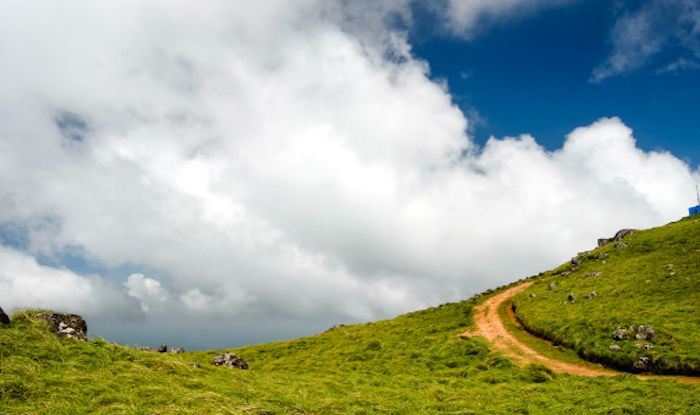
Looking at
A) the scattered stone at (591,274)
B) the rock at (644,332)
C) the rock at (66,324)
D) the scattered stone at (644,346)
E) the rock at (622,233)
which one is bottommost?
the scattered stone at (644,346)

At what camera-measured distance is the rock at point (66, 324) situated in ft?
88.1

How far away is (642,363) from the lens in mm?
34750

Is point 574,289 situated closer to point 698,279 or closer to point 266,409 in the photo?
point 698,279

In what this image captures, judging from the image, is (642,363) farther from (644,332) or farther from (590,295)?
(590,295)

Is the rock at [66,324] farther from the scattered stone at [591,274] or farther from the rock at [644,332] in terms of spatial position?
the scattered stone at [591,274]

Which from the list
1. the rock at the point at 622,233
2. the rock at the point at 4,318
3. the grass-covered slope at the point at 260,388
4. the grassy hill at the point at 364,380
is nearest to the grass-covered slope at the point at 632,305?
the grassy hill at the point at 364,380

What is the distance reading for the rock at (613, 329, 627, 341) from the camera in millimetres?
39094

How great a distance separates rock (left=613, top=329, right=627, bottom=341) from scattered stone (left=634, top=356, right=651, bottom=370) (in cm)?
401

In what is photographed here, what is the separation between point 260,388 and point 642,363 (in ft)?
98.1

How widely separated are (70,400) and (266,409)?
791 cm

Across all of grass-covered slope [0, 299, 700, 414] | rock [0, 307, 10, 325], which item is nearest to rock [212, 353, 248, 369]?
grass-covered slope [0, 299, 700, 414]

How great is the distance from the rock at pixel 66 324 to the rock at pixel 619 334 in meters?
42.5

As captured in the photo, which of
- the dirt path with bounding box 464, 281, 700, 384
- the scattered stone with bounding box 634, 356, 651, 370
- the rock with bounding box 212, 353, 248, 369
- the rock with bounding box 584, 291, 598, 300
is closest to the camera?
the scattered stone with bounding box 634, 356, 651, 370

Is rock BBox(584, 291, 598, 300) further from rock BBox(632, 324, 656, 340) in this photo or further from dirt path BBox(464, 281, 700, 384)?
rock BBox(632, 324, 656, 340)
